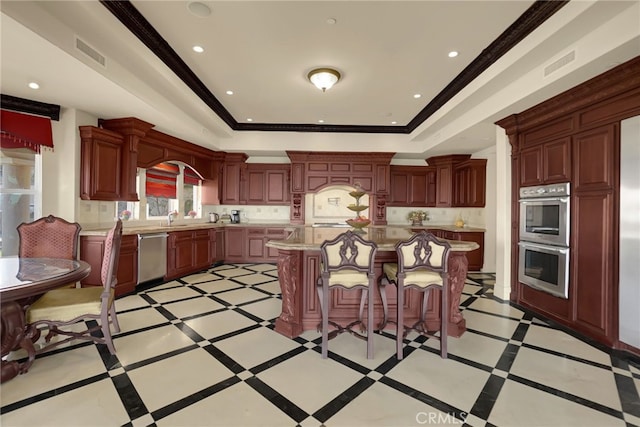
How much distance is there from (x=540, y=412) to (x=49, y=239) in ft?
14.2

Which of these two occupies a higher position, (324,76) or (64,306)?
(324,76)

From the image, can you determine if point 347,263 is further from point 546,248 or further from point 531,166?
point 531,166

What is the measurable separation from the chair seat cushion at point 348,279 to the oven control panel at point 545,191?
2436 mm

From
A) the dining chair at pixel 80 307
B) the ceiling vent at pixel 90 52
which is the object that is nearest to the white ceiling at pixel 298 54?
the ceiling vent at pixel 90 52

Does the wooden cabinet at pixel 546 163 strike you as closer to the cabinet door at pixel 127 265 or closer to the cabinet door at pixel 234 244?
the cabinet door at pixel 234 244

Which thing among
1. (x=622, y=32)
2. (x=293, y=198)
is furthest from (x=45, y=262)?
(x=622, y=32)

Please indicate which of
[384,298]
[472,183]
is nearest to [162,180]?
[384,298]

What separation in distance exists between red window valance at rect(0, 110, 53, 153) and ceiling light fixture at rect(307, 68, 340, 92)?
10.9 ft

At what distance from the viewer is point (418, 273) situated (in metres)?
2.34

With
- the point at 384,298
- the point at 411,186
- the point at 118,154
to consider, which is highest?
the point at 118,154

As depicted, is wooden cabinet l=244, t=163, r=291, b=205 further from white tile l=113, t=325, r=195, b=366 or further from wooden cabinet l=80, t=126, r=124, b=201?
white tile l=113, t=325, r=195, b=366

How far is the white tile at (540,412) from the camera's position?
1.58m

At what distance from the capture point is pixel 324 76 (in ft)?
10.6

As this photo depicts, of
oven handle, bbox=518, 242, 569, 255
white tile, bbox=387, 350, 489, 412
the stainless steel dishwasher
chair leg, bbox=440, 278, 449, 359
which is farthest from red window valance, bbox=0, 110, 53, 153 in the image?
oven handle, bbox=518, 242, 569, 255
